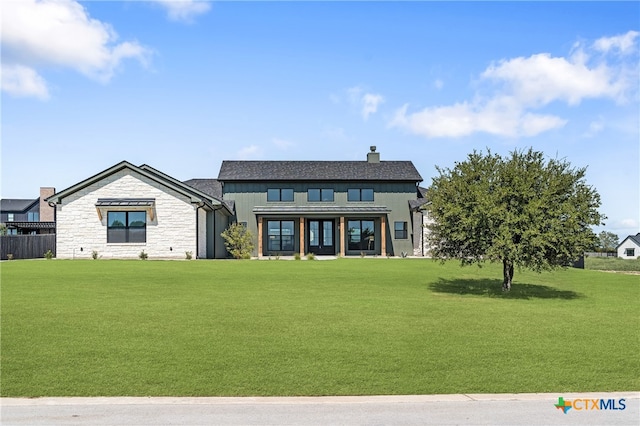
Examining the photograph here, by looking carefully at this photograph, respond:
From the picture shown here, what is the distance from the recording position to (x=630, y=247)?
84.4m

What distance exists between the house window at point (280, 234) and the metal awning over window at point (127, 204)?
1266 centimetres

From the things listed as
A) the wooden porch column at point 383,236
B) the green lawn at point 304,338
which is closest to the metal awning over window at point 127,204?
the green lawn at point 304,338

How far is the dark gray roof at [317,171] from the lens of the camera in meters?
43.7

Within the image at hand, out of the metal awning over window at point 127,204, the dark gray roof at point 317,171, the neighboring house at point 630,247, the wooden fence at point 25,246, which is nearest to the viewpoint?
the metal awning over window at point 127,204

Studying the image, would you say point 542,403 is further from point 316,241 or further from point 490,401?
point 316,241

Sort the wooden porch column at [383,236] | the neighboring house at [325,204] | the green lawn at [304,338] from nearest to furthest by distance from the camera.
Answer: the green lawn at [304,338] → the wooden porch column at [383,236] → the neighboring house at [325,204]

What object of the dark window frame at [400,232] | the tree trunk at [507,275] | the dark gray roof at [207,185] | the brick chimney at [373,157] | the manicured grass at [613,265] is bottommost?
the manicured grass at [613,265]

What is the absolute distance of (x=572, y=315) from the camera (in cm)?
1357

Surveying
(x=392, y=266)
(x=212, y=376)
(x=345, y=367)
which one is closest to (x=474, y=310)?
(x=345, y=367)

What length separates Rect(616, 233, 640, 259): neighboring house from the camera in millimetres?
82431

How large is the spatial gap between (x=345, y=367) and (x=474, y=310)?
21.7 ft

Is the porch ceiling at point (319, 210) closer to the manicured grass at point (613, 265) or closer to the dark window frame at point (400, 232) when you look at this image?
the dark window frame at point (400, 232)

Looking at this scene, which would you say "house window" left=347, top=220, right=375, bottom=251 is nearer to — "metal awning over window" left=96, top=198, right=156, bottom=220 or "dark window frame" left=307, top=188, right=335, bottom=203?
"dark window frame" left=307, top=188, right=335, bottom=203

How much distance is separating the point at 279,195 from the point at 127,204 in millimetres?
14169
